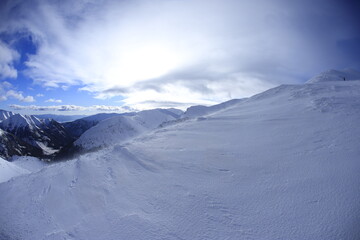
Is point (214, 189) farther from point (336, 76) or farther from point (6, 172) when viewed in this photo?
point (6, 172)

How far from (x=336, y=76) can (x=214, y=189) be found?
42.3m

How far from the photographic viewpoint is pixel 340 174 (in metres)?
6.72

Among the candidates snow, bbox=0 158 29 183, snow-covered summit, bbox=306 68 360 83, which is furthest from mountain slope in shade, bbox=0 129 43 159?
snow-covered summit, bbox=306 68 360 83

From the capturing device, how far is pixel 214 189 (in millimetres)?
7637

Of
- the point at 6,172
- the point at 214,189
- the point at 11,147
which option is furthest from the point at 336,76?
the point at 11,147

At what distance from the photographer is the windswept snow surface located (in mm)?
5719

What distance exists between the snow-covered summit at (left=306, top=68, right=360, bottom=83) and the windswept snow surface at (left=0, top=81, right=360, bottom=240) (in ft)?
85.1

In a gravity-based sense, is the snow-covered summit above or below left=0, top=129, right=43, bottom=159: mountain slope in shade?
above

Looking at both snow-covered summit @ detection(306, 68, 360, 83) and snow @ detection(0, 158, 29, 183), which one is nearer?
snow @ detection(0, 158, 29, 183)

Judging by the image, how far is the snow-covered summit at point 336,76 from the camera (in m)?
35.0

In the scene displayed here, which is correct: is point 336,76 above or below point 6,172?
above

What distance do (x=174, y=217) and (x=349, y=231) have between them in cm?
481

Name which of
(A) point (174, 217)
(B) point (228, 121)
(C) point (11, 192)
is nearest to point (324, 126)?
(B) point (228, 121)

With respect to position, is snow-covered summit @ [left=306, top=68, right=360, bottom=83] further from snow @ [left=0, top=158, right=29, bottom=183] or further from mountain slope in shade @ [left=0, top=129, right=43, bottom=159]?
mountain slope in shade @ [left=0, top=129, right=43, bottom=159]
